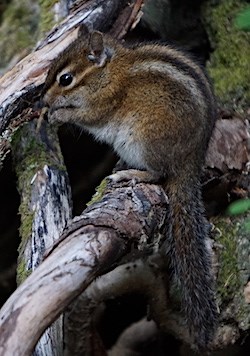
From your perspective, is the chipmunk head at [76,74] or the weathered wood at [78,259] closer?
the weathered wood at [78,259]

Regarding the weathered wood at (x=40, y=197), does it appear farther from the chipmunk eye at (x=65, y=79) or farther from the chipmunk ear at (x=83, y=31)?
the chipmunk ear at (x=83, y=31)

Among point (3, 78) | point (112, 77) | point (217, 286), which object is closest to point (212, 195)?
point (217, 286)

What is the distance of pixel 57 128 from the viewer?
13.0 ft

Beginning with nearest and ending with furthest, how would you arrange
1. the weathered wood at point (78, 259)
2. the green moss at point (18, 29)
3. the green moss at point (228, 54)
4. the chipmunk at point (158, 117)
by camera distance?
1. the weathered wood at point (78, 259)
2. the chipmunk at point (158, 117)
3. the green moss at point (228, 54)
4. the green moss at point (18, 29)

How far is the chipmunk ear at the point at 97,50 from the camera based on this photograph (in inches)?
142

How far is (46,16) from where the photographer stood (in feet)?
14.1

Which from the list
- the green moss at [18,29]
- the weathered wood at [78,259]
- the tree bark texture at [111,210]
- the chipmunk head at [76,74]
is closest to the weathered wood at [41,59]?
the tree bark texture at [111,210]

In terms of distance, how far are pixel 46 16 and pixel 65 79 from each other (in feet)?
2.71

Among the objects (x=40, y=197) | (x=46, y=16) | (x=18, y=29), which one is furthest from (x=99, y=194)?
(x=18, y=29)

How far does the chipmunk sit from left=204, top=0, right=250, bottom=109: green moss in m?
0.66

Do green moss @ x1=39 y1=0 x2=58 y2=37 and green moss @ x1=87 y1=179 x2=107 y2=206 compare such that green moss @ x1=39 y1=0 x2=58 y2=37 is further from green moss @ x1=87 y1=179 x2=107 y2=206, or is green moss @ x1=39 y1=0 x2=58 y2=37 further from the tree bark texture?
green moss @ x1=87 y1=179 x2=107 y2=206

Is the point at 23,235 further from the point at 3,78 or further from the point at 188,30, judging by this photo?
the point at 188,30

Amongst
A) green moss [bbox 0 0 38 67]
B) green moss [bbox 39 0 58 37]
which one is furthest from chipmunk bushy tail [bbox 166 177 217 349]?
green moss [bbox 0 0 38 67]

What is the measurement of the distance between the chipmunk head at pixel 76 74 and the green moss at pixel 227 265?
2.81ft
